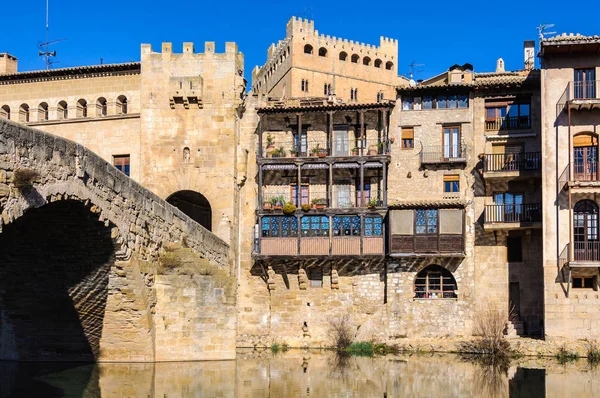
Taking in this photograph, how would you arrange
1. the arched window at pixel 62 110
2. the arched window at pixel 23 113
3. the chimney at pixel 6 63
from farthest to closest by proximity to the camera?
the chimney at pixel 6 63 → the arched window at pixel 23 113 → the arched window at pixel 62 110

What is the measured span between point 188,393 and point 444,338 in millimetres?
14916

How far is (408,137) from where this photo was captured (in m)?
34.9

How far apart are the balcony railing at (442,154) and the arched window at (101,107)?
1385 centimetres

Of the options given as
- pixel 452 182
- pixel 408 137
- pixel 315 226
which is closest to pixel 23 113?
pixel 315 226

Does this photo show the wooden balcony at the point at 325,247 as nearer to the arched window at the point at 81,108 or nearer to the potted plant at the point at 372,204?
the potted plant at the point at 372,204

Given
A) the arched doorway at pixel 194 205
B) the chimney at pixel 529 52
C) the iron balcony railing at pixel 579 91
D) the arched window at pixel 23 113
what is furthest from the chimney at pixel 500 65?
the arched window at pixel 23 113

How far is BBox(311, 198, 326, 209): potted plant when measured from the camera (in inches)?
1346

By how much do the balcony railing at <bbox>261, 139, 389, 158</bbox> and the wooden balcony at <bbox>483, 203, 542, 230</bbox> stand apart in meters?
4.99

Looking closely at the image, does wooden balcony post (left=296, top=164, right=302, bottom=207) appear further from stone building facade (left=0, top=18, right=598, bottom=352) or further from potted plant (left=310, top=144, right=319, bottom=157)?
potted plant (left=310, top=144, right=319, bottom=157)

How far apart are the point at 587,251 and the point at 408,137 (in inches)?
340

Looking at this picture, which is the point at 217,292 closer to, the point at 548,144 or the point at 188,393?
the point at 188,393

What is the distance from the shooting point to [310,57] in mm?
61000

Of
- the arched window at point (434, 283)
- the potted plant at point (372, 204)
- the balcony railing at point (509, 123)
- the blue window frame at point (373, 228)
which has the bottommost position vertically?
the arched window at point (434, 283)

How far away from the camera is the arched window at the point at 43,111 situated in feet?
121
